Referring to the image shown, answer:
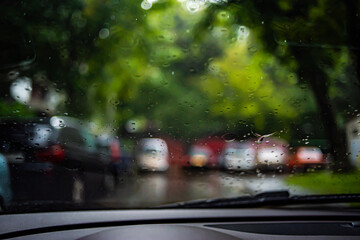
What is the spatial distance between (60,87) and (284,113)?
225cm

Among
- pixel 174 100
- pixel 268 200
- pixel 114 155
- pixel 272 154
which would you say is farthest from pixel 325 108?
pixel 114 155

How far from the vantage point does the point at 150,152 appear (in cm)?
380

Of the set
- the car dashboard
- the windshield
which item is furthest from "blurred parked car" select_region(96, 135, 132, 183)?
the car dashboard

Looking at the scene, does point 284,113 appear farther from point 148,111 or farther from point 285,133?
point 148,111

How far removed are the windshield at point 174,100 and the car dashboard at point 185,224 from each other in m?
0.23

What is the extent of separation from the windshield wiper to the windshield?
0.14m

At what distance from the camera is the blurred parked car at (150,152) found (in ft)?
12.4

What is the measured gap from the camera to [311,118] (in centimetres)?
389

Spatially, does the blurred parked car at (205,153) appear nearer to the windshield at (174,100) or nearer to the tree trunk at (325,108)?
the windshield at (174,100)

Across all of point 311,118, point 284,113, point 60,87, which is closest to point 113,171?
point 60,87

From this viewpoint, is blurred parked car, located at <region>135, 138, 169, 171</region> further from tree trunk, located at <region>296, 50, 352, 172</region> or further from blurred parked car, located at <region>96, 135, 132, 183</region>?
tree trunk, located at <region>296, 50, 352, 172</region>

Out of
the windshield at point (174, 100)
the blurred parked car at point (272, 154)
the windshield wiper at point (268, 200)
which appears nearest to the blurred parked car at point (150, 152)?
the windshield at point (174, 100)

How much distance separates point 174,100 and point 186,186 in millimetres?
895

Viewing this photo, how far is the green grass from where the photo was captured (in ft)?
11.6
